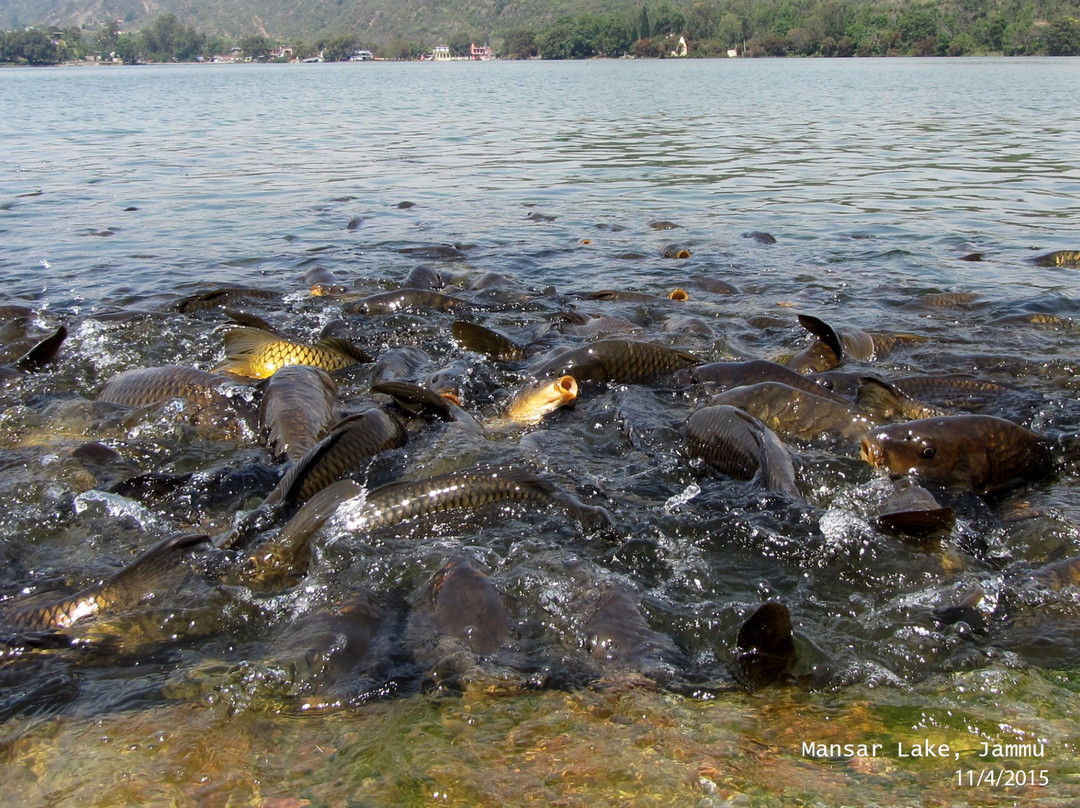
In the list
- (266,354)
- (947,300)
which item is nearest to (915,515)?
(266,354)

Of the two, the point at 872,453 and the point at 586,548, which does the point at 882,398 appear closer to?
the point at 872,453

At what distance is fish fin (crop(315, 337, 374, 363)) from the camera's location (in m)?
5.77

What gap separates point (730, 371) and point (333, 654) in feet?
10.4

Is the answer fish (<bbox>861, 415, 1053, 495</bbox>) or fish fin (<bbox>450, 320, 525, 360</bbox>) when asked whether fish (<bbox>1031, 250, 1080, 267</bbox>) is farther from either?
fish fin (<bbox>450, 320, 525, 360</bbox>)

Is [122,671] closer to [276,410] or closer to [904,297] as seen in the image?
[276,410]

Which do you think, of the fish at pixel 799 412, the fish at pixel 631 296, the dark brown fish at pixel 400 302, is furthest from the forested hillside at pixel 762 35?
the fish at pixel 799 412

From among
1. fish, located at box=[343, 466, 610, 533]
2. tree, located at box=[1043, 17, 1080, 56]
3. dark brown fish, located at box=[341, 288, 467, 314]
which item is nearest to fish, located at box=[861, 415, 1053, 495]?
fish, located at box=[343, 466, 610, 533]

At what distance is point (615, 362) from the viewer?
5.44 meters

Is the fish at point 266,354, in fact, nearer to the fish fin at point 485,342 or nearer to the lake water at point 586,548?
the lake water at point 586,548

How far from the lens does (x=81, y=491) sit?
413 centimetres

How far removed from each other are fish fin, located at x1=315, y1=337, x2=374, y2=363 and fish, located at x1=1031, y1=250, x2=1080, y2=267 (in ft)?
24.0

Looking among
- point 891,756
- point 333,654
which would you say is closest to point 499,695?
point 333,654

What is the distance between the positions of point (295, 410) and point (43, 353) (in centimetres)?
239

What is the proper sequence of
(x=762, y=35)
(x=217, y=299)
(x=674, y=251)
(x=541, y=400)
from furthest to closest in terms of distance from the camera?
(x=762, y=35)
(x=674, y=251)
(x=217, y=299)
(x=541, y=400)
